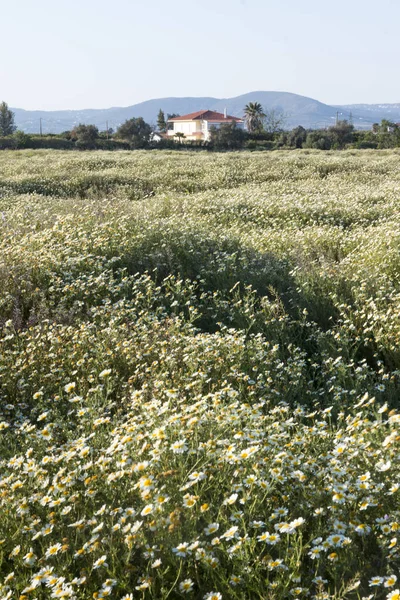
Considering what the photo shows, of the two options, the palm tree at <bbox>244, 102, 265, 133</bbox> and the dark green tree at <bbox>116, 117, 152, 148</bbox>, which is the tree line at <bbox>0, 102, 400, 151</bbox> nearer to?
the dark green tree at <bbox>116, 117, 152, 148</bbox>

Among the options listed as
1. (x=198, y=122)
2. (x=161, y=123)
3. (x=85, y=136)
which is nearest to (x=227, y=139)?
(x=85, y=136)

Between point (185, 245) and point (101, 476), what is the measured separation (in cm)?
566

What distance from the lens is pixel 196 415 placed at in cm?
344

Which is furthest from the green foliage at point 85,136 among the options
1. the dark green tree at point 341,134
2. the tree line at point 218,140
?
the dark green tree at point 341,134

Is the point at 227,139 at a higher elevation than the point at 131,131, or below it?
below

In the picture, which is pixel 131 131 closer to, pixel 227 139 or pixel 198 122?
pixel 227 139

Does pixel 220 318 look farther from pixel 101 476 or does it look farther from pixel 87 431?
pixel 101 476

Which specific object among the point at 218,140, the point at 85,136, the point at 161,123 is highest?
the point at 161,123

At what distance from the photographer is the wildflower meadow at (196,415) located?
2.52 m

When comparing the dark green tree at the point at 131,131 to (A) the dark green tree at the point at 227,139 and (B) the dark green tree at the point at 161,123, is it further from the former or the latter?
(B) the dark green tree at the point at 161,123

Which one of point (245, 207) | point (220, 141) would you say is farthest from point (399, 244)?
point (220, 141)

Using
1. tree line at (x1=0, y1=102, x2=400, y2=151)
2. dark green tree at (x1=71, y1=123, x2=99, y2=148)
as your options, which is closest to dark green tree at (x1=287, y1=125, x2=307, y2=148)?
tree line at (x1=0, y1=102, x2=400, y2=151)

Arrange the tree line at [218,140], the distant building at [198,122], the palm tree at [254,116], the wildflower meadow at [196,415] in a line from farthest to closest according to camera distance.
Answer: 1. the distant building at [198,122]
2. the palm tree at [254,116]
3. the tree line at [218,140]
4. the wildflower meadow at [196,415]

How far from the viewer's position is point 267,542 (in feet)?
8.16
